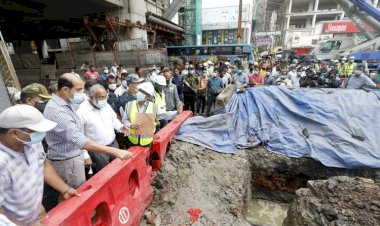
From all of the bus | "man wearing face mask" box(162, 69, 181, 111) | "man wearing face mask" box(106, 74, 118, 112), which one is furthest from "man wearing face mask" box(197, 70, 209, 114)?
the bus

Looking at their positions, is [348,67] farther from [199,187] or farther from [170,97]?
[199,187]

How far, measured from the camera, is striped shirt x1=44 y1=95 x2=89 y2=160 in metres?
2.17

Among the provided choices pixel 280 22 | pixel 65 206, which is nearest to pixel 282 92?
pixel 65 206

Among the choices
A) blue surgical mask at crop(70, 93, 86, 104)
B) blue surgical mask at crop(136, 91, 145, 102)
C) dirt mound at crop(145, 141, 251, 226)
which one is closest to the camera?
blue surgical mask at crop(70, 93, 86, 104)

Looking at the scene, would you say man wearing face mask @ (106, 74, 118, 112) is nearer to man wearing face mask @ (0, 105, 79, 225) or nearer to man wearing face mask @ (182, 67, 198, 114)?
man wearing face mask @ (182, 67, 198, 114)

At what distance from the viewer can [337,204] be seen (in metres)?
2.97

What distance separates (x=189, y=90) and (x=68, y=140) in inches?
212

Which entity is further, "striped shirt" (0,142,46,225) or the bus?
the bus

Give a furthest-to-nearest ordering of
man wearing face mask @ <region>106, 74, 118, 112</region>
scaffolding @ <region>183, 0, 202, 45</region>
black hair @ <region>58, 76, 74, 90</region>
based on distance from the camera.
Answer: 1. scaffolding @ <region>183, 0, 202, 45</region>
2. man wearing face mask @ <region>106, 74, 118, 112</region>
3. black hair @ <region>58, 76, 74, 90</region>

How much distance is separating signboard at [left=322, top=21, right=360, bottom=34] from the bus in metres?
15.6

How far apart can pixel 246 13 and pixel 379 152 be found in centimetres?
3791

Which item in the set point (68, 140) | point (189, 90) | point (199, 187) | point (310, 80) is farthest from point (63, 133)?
point (310, 80)

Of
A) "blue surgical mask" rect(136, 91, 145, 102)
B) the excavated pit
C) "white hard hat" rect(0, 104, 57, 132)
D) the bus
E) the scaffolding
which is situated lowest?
the excavated pit

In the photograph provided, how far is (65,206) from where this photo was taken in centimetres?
189
